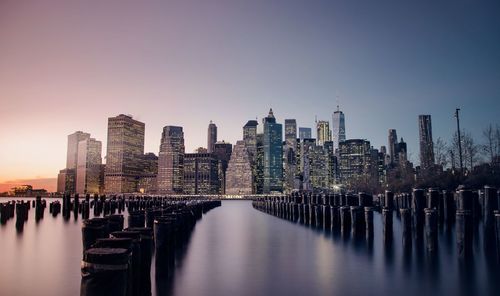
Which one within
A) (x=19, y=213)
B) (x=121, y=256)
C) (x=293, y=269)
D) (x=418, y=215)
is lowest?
(x=293, y=269)

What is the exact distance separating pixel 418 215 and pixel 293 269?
10.6m

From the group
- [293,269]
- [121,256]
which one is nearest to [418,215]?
[293,269]

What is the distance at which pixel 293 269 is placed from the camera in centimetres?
1431

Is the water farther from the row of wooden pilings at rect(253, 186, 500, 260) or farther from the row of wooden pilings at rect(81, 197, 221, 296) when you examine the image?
the row of wooden pilings at rect(81, 197, 221, 296)

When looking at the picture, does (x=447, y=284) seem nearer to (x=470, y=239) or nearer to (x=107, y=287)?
(x=470, y=239)

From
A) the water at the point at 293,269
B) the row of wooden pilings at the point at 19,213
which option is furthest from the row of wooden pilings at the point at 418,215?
the row of wooden pilings at the point at 19,213

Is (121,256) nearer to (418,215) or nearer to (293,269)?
(293,269)

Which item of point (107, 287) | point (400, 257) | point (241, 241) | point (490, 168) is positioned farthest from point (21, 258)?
point (490, 168)

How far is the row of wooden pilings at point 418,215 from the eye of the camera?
15.8 metres

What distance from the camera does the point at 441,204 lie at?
34938 millimetres

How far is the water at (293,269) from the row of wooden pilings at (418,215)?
2.81 ft

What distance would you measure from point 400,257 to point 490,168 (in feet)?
162

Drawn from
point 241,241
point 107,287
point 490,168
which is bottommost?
point 241,241

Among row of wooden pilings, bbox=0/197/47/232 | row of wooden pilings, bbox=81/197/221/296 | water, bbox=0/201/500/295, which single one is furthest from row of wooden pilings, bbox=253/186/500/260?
row of wooden pilings, bbox=0/197/47/232
